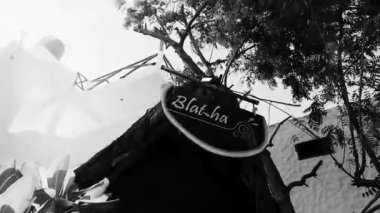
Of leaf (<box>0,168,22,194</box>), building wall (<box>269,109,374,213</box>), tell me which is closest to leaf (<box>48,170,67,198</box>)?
leaf (<box>0,168,22,194</box>)

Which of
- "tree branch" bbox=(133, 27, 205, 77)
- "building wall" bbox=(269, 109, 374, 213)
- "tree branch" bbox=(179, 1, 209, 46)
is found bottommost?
"building wall" bbox=(269, 109, 374, 213)

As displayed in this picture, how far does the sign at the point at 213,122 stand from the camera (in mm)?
3047

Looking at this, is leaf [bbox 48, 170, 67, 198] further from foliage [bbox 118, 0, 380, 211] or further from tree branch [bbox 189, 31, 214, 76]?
tree branch [bbox 189, 31, 214, 76]

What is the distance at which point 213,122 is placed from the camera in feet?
10.4

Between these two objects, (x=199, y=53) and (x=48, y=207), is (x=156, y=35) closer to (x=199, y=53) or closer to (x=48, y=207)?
(x=199, y=53)

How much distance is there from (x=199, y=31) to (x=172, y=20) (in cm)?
68

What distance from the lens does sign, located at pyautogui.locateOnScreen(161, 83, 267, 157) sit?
10.00ft

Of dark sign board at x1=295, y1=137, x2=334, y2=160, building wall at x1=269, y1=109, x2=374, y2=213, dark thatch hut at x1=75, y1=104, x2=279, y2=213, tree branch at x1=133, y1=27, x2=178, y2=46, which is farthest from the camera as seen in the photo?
building wall at x1=269, y1=109, x2=374, y2=213

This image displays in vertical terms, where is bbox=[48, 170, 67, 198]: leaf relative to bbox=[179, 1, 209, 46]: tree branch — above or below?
below

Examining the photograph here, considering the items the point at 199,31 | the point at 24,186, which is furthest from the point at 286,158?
the point at 24,186

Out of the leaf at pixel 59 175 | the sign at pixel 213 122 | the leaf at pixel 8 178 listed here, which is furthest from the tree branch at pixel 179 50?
the leaf at pixel 8 178

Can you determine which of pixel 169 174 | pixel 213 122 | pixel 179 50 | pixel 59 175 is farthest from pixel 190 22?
pixel 59 175

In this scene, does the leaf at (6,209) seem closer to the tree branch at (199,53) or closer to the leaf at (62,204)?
the leaf at (62,204)

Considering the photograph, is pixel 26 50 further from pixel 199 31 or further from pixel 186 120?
pixel 199 31
